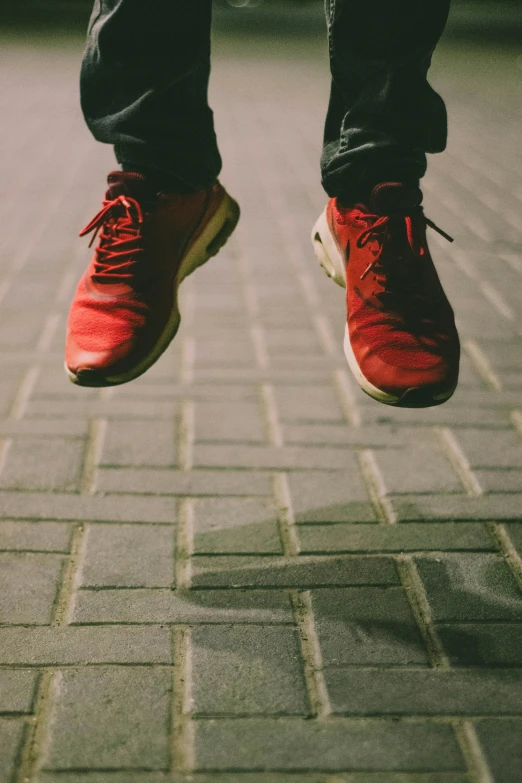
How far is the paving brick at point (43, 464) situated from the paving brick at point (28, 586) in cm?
28

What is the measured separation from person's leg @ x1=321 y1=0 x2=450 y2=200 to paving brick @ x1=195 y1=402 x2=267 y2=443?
31.2 inches

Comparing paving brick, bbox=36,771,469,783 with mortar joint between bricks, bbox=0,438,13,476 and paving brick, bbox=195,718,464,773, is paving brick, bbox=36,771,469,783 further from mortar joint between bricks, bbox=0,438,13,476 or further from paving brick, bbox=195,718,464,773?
mortar joint between bricks, bbox=0,438,13,476

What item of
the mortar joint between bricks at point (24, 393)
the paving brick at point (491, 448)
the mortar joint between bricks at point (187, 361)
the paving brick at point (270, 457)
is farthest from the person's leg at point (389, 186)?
the mortar joint between bricks at point (24, 393)

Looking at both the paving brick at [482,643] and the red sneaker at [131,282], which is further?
the red sneaker at [131,282]

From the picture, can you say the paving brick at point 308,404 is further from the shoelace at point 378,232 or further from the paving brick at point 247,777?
the paving brick at point 247,777

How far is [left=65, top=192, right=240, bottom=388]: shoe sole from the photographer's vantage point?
5.25 ft

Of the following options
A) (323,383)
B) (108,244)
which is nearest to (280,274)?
(323,383)

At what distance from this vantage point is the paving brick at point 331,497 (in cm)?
188

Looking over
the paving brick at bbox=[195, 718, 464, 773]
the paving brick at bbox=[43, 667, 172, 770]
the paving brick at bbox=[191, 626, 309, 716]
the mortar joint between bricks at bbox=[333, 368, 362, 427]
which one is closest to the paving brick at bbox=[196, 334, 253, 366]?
the mortar joint between bricks at bbox=[333, 368, 362, 427]

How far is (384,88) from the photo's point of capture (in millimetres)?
1567

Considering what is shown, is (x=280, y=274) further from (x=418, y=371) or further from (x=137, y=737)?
(x=137, y=737)

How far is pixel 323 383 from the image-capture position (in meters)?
2.51

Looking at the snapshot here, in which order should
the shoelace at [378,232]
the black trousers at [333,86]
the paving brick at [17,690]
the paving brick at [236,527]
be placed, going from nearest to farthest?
the paving brick at [17,690], the black trousers at [333,86], the shoelace at [378,232], the paving brick at [236,527]

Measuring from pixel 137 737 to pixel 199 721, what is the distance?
10 cm
